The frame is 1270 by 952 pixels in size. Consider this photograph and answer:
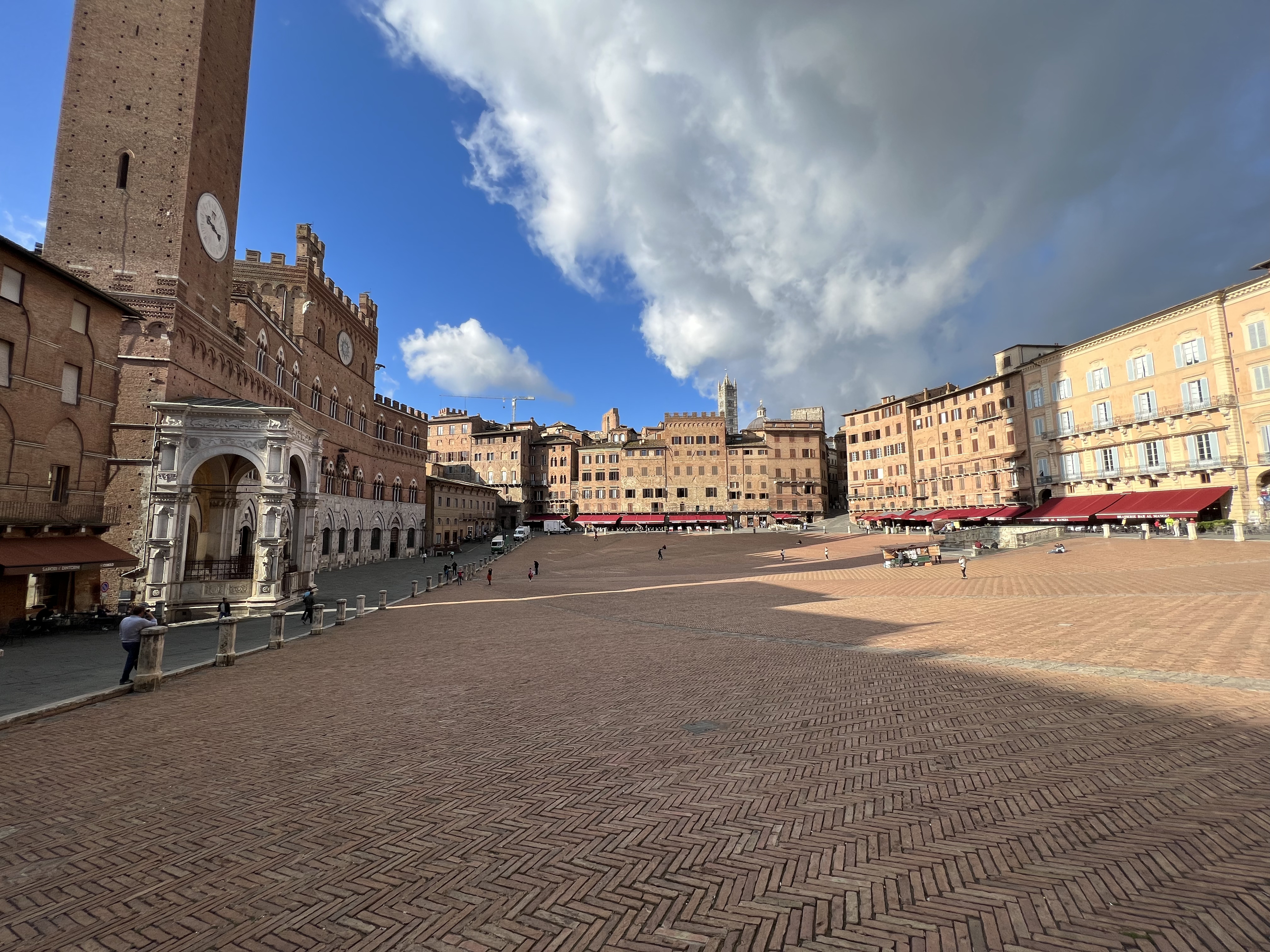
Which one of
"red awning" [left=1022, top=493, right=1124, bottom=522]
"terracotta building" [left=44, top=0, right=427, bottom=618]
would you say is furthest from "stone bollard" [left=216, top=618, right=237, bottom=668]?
"red awning" [left=1022, top=493, right=1124, bottom=522]

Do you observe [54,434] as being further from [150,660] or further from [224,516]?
[150,660]

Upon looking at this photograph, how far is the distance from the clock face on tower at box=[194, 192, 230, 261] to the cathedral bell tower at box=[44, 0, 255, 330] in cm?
8

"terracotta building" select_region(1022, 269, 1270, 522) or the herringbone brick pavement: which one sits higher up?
"terracotta building" select_region(1022, 269, 1270, 522)

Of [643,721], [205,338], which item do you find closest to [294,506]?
[205,338]

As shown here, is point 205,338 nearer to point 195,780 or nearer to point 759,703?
point 195,780

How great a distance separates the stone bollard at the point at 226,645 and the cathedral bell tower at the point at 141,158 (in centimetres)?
1455

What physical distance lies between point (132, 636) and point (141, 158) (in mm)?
21735

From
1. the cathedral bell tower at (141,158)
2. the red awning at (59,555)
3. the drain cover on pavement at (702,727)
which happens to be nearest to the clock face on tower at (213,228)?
the cathedral bell tower at (141,158)

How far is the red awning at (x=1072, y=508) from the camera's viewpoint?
130 ft

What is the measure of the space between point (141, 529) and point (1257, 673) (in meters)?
28.8

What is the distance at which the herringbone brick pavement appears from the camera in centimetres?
371

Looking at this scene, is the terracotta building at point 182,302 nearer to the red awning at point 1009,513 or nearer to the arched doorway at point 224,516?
the arched doorway at point 224,516

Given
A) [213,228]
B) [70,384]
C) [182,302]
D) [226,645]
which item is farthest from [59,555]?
[213,228]

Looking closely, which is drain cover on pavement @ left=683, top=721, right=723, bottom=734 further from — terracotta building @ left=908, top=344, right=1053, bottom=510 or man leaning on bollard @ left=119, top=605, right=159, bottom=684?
terracotta building @ left=908, top=344, right=1053, bottom=510
